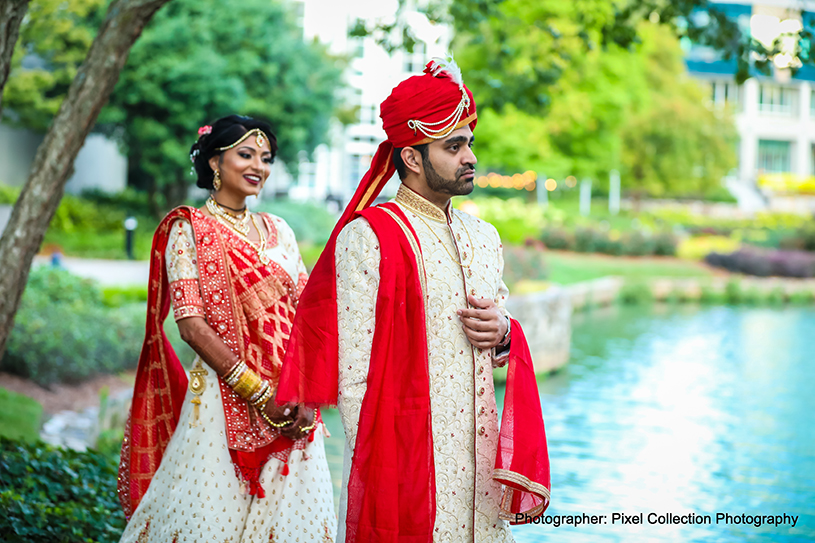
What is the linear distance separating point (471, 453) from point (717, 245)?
24.3 metres

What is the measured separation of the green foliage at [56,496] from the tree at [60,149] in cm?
66

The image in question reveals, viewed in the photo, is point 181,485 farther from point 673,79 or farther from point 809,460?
point 673,79

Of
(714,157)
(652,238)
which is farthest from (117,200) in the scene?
(714,157)

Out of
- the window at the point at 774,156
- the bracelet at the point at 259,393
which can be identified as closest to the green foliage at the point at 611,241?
the bracelet at the point at 259,393

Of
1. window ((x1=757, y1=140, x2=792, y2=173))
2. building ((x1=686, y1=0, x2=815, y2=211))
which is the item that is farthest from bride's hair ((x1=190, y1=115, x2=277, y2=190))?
window ((x1=757, y1=140, x2=792, y2=173))

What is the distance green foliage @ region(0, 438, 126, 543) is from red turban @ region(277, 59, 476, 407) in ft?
5.92

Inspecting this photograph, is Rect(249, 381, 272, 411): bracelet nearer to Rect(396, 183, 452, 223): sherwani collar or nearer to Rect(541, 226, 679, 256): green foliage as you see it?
Rect(396, 183, 452, 223): sherwani collar

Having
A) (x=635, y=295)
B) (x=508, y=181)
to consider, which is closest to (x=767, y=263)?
(x=635, y=295)

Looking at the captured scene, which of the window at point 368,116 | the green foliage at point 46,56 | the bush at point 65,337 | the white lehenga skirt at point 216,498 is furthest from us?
the window at point 368,116

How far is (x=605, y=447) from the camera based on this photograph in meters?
6.84

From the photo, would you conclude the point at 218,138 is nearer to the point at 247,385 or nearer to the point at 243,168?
the point at 243,168

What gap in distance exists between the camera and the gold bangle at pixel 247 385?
286cm

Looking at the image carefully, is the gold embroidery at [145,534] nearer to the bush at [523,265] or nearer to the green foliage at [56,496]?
the green foliage at [56,496]

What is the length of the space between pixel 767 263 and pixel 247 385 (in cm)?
2129
